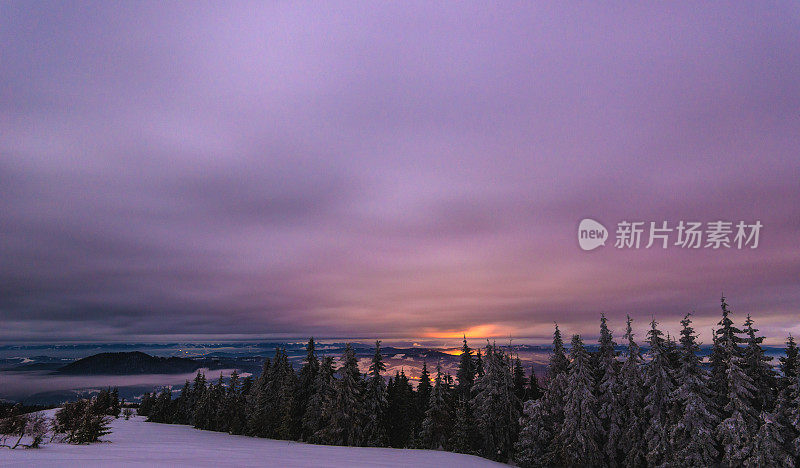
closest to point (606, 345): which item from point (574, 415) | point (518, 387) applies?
point (574, 415)

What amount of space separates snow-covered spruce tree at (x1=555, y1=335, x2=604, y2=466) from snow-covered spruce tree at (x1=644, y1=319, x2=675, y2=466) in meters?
4.68

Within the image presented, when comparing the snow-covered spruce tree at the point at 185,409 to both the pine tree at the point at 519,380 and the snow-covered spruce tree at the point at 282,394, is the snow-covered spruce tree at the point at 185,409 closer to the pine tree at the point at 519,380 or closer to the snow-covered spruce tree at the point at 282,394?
the snow-covered spruce tree at the point at 282,394

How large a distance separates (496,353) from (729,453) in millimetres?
26207

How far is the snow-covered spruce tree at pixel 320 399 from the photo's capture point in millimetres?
44938

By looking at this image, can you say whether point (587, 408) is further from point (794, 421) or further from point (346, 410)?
point (346, 410)

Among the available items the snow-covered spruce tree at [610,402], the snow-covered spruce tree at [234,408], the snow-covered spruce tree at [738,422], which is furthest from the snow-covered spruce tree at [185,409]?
the snow-covered spruce tree at [738,422]

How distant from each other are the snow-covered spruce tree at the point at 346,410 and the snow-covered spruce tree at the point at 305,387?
5.90m

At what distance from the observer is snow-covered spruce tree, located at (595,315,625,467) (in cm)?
3869

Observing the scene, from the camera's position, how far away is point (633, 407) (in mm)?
38344

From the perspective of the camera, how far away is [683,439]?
3362cm

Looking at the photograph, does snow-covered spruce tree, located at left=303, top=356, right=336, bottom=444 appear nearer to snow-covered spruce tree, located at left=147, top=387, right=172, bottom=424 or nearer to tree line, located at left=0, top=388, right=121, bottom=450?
tree line, located at left=0, top=388, right=121, bottom=450

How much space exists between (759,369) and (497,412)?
2763cm

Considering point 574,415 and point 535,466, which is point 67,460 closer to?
point 574,415

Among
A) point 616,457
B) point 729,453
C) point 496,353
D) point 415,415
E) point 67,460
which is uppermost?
point 67,460
